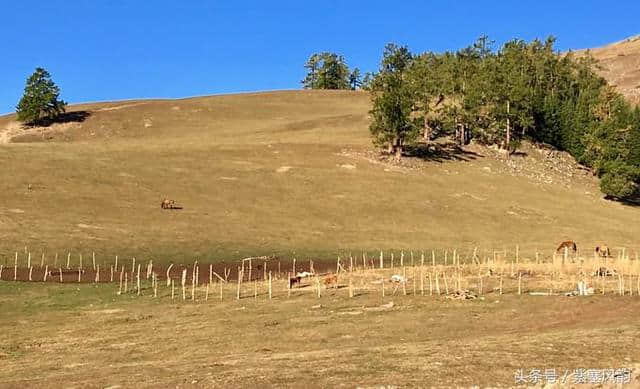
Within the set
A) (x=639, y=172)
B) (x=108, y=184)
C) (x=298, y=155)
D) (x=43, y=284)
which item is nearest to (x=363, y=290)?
(x=43, y=284)

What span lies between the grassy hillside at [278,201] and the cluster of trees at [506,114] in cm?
390

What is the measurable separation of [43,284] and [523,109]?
74638mm

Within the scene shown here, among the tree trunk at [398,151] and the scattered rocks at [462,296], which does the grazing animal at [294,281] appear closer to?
the scattered rocks at [462,296]

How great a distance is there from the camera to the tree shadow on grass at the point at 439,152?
83.6 metres

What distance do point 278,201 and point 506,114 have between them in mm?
43406

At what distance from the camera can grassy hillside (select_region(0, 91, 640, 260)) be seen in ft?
154

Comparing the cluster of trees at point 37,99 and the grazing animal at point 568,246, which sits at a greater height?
the cluster of trees at point 37,99

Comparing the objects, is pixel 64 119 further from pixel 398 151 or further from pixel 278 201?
pixel 278 201

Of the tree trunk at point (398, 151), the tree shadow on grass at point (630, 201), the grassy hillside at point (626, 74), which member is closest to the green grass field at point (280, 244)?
the tree trunk at point (398, 151)

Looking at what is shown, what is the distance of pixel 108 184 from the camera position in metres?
58.8

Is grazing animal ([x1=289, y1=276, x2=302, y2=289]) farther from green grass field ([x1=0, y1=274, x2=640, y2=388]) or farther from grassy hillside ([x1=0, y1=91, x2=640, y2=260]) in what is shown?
grassy hillside ([x1=0, y1=91, x2=640, y2=260])

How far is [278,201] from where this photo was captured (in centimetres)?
6031

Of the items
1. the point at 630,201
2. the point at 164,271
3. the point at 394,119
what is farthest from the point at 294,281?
the point at 630,201

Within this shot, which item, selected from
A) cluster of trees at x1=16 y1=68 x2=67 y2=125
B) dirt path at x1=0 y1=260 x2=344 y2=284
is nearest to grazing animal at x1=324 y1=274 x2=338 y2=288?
dirt path at x1=0 y1=260 x2=344 y2=284
